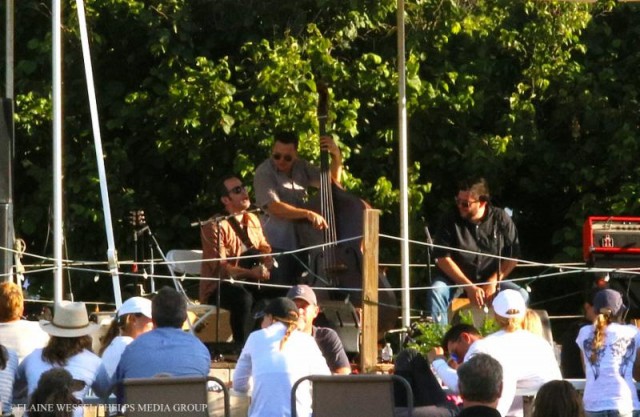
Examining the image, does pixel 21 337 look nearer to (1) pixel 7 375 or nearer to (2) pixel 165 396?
(1) pixel 7 375

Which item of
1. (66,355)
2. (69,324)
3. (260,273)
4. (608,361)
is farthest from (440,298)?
(66,355)

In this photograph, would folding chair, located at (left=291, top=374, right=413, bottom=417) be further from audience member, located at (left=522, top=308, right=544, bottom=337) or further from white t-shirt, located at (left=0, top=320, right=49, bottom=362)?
white t-shirt, located at (left=0, top=320, right=49, bottom=362)

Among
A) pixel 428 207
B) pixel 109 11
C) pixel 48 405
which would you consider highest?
pixel 109 11

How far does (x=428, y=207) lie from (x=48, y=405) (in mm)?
8567

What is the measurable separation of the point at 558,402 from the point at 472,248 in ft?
14.2

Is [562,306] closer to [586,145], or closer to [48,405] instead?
[586,145]

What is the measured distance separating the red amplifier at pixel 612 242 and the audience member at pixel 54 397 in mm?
5741

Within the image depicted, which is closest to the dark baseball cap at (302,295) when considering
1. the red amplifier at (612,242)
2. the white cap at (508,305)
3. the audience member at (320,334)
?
the audience member at (320,334)

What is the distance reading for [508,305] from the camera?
865cm

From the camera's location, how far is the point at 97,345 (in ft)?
34.3

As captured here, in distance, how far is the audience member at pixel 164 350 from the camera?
8.19 meters

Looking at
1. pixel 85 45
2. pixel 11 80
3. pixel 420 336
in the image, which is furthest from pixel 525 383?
pixel 11 80

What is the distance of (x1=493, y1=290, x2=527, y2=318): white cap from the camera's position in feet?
28.4

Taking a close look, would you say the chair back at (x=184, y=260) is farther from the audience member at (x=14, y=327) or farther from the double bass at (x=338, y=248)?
the audience member at (x=14, y=327)
